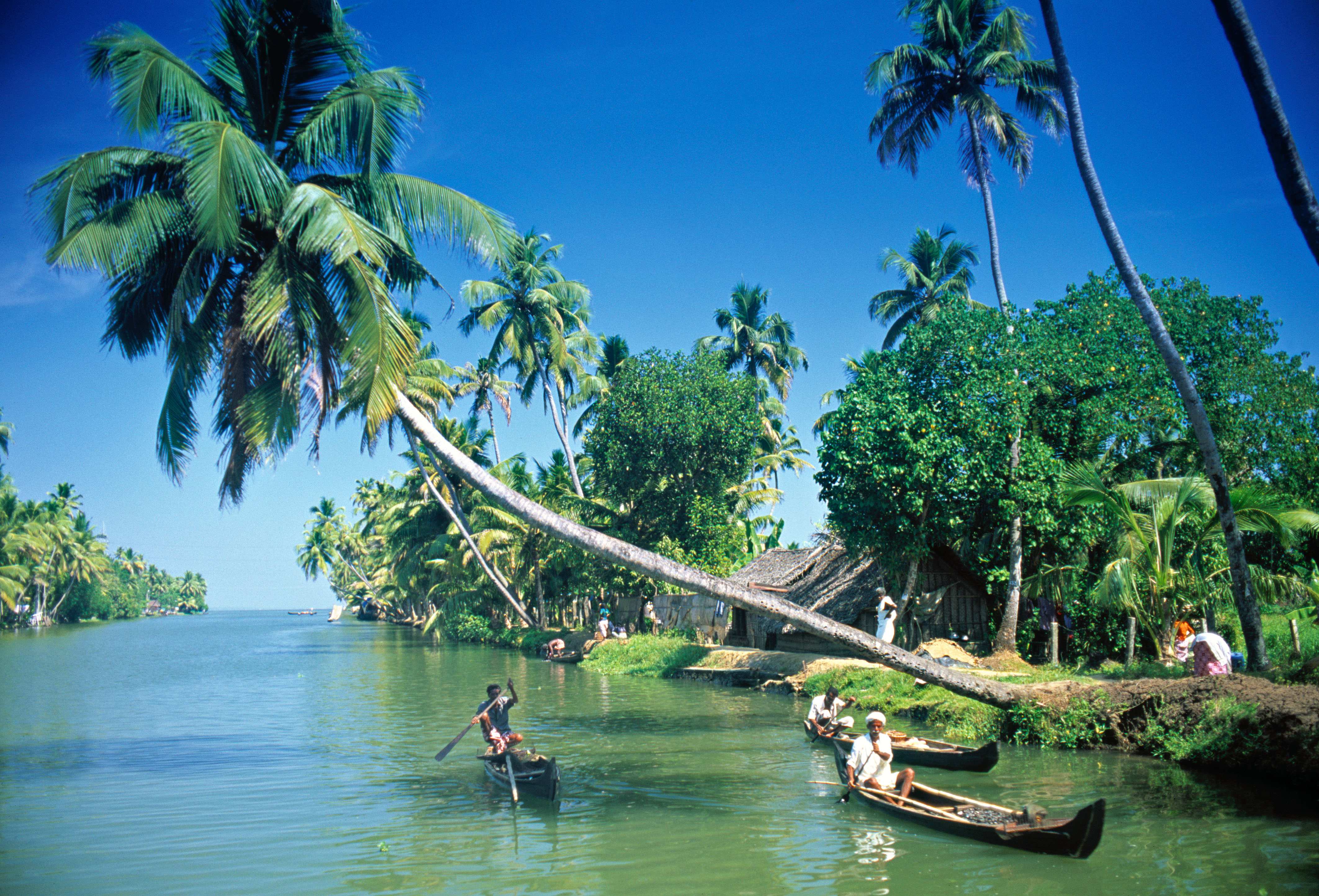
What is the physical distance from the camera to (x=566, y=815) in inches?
410

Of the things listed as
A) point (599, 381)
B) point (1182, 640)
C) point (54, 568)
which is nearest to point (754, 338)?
point (599, 381)

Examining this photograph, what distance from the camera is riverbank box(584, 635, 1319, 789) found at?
10.4 metres

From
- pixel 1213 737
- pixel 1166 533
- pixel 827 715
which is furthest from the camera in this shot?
pixel 1166 533

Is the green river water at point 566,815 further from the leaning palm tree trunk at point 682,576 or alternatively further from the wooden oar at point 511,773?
the leaning palm tree trunk at point 682,576

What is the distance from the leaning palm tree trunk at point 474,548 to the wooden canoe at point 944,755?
20.3 meters

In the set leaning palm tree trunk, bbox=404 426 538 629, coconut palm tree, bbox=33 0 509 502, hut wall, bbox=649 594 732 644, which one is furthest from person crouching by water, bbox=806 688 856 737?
leaning palm tree trunk, bbox=404 426 538 629

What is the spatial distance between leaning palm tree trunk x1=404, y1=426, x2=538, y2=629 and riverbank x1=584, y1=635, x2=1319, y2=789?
1750cm

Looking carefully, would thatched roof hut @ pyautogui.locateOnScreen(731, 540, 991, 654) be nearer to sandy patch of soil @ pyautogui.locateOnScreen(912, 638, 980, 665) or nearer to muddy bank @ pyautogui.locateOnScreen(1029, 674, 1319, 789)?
sandy patch of soil @ pyautogui.locateOnScreen(912, 638, 980, 665)

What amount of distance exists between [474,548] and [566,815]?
23356 mm

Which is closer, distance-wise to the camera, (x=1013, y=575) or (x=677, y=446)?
(x=1013, y=575)

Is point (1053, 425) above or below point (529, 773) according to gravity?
above

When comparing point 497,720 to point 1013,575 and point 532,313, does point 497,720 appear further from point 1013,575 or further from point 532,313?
point 532,313

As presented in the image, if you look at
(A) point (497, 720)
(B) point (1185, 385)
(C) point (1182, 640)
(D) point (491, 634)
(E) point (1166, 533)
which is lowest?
(D) point (491, 634)

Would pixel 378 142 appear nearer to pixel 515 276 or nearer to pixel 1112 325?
pixel 1112 325
